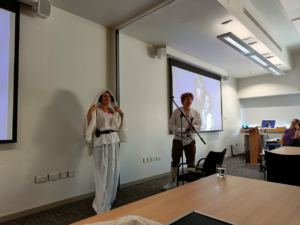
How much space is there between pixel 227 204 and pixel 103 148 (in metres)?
1.84

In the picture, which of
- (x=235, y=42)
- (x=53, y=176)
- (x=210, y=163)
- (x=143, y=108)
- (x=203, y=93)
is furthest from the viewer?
→ (x=203, y=93)

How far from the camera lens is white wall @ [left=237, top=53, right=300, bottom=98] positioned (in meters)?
6.02

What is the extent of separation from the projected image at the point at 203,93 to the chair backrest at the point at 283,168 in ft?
8.28

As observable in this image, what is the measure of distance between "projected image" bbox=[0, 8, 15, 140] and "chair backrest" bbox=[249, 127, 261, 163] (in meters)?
5.29

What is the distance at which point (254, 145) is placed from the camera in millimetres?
5250

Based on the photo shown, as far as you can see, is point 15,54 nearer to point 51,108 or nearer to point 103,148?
point 51,108

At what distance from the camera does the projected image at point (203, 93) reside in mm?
4605

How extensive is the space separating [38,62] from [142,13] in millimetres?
1716

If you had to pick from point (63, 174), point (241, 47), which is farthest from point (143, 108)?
point (241, 47)

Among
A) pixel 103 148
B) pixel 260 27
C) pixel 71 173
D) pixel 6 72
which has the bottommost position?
pixel 71 173

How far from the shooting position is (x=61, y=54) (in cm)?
290

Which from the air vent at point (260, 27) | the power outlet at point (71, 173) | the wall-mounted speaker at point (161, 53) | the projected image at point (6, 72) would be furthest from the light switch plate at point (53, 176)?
the air vent at point (260, 27)

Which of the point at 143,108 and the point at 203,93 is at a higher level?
the point at 203,93

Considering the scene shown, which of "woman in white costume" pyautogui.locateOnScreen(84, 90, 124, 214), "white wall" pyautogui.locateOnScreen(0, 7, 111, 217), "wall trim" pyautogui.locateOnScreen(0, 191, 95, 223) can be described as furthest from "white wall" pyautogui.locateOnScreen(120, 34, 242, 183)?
"woman in white costume" pyautogui.locateOnScreen(84, 90, 124, 214)
